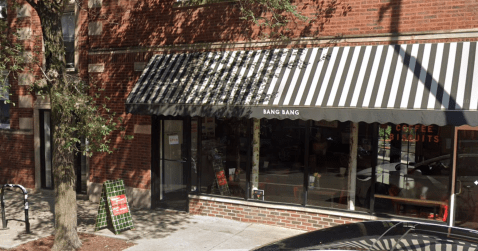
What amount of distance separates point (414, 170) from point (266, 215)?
324 cm

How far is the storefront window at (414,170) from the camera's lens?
7.77 meters

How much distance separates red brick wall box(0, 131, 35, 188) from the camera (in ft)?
41.8

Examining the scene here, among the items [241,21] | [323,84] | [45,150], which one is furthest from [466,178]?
[45,150]

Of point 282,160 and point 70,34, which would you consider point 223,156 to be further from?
point 70,34

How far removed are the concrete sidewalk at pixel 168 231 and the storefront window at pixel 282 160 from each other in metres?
0.78

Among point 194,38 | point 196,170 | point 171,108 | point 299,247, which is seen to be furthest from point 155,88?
point 299,247

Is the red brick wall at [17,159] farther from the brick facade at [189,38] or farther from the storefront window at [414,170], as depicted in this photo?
the storefront window at [414,170]

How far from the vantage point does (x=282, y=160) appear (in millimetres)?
9172

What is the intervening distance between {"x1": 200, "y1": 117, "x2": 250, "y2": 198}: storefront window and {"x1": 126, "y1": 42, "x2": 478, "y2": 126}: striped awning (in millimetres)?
1245

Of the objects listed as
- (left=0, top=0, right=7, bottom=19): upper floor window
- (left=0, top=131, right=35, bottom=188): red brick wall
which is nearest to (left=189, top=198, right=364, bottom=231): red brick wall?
(left=0, top=131, right=35, bottom=188): red brick wall

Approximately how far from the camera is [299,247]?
11.4 feet

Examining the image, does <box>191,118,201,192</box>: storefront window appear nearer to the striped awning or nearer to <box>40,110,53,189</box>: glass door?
the striped awning

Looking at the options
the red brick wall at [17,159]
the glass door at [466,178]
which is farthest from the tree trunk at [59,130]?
the glass door at [466,178]

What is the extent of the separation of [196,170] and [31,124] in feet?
19.3
